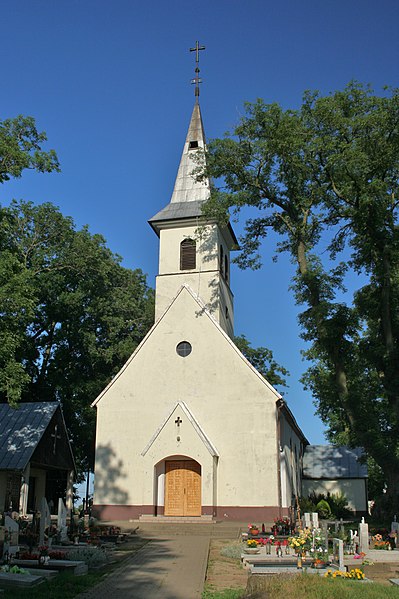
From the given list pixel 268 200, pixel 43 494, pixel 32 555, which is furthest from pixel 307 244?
pixel 43 494

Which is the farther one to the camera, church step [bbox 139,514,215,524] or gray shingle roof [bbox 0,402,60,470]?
gray shingle roof [bbox 0,402,60,470]

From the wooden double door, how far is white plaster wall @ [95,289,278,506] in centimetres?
91

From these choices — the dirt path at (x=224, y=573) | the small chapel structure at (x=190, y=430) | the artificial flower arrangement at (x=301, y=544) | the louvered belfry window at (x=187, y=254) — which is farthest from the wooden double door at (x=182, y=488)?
the louvered belfry window at (x=187, y=254)

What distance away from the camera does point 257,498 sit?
23.9m

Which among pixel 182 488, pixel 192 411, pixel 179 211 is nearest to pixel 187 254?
pixel 179 211

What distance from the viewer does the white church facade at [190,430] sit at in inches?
952

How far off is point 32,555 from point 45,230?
25.2 meters

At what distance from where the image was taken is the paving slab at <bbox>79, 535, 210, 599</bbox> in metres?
11.1

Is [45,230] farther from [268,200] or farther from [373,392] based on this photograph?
[373,392]

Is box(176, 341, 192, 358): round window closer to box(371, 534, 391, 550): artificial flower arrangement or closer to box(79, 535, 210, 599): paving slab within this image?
box(79, 535, 210, 599): paving slab

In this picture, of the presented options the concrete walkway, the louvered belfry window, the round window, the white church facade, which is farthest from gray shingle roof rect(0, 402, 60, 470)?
the louvered belfry window

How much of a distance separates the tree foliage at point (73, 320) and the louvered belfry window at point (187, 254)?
784 centimetres

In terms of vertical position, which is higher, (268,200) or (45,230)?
(45,230)

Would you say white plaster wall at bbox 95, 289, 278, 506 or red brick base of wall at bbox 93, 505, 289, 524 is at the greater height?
white plaster wall at bbox 95, 289, 278, 506
